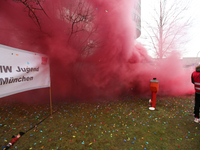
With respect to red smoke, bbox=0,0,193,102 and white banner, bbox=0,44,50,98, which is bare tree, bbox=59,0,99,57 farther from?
white banner, bbox=0,44,50,98

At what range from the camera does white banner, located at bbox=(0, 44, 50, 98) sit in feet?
7.63

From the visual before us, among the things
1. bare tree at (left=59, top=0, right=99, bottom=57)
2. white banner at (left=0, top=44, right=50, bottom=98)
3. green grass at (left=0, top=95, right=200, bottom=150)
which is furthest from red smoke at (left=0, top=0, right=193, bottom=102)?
green grass at (left=0, top=95, right=200, bottom=150)

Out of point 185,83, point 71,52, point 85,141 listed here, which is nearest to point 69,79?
point 71,52

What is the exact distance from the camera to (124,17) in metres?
5.02

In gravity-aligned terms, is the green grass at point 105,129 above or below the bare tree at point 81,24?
below

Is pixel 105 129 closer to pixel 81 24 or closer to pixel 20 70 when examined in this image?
pixel 20 70

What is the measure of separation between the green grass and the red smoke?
2.25 metres

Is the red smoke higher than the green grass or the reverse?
higher

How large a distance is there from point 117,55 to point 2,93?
4784 millimetres

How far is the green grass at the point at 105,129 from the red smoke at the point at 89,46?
2.25 m

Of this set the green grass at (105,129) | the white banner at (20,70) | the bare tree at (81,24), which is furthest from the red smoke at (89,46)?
the green grass at (105,129)

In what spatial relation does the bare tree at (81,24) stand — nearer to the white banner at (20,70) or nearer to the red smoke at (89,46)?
the red smoke at (89,46)

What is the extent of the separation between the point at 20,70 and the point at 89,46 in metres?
3.16

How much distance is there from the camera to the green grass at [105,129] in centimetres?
212
